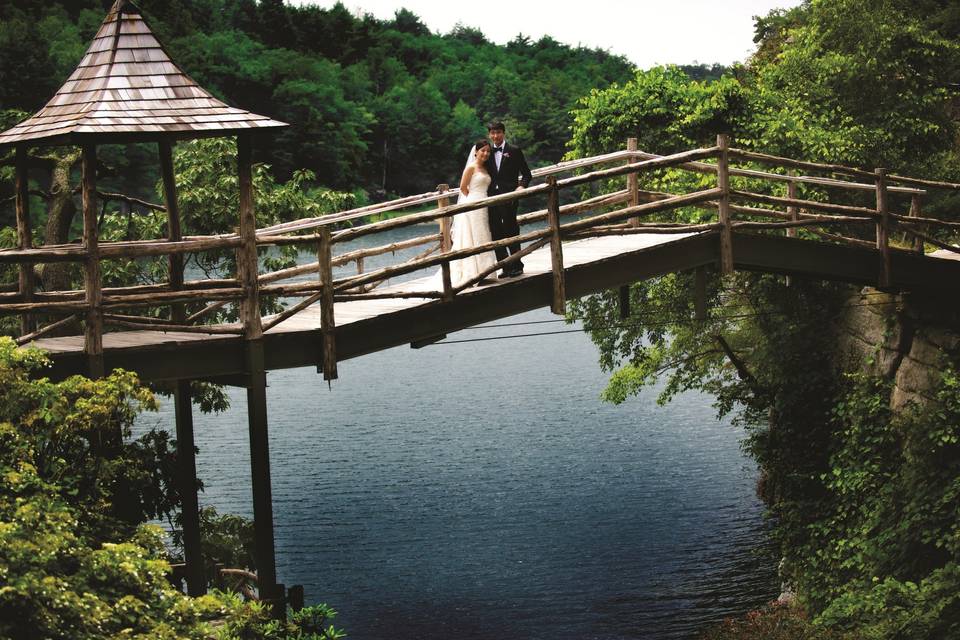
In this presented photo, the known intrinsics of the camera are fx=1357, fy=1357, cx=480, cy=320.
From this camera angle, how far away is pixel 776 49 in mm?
38469

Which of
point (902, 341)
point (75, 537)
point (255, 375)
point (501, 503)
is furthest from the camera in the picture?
point (501, 503)

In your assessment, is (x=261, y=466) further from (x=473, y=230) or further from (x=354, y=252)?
(x=473, y=230)

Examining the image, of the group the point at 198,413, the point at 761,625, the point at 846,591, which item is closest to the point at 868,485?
the point at 846,591

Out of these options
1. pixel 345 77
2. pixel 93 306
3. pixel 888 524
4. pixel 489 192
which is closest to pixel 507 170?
pixel 489 192

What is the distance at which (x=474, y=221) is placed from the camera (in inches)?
603

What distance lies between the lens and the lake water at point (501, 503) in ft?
Result: 74.6

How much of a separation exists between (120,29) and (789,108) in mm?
15140

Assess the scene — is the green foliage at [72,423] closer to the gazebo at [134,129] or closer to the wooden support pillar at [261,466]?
the gazebo at [134,129]

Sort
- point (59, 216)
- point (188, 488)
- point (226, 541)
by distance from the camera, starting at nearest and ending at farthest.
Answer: point (188, 488) → point (59, 216) → point (226, 541)

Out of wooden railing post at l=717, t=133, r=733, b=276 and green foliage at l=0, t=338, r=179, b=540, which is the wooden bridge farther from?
green foliage at l=0, t=338, r=179, b=540

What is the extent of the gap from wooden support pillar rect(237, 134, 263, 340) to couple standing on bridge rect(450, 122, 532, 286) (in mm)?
2834

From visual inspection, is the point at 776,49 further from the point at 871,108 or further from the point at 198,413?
the point at 198,413

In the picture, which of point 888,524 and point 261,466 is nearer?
point 261,466

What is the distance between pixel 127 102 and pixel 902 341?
1132cm
